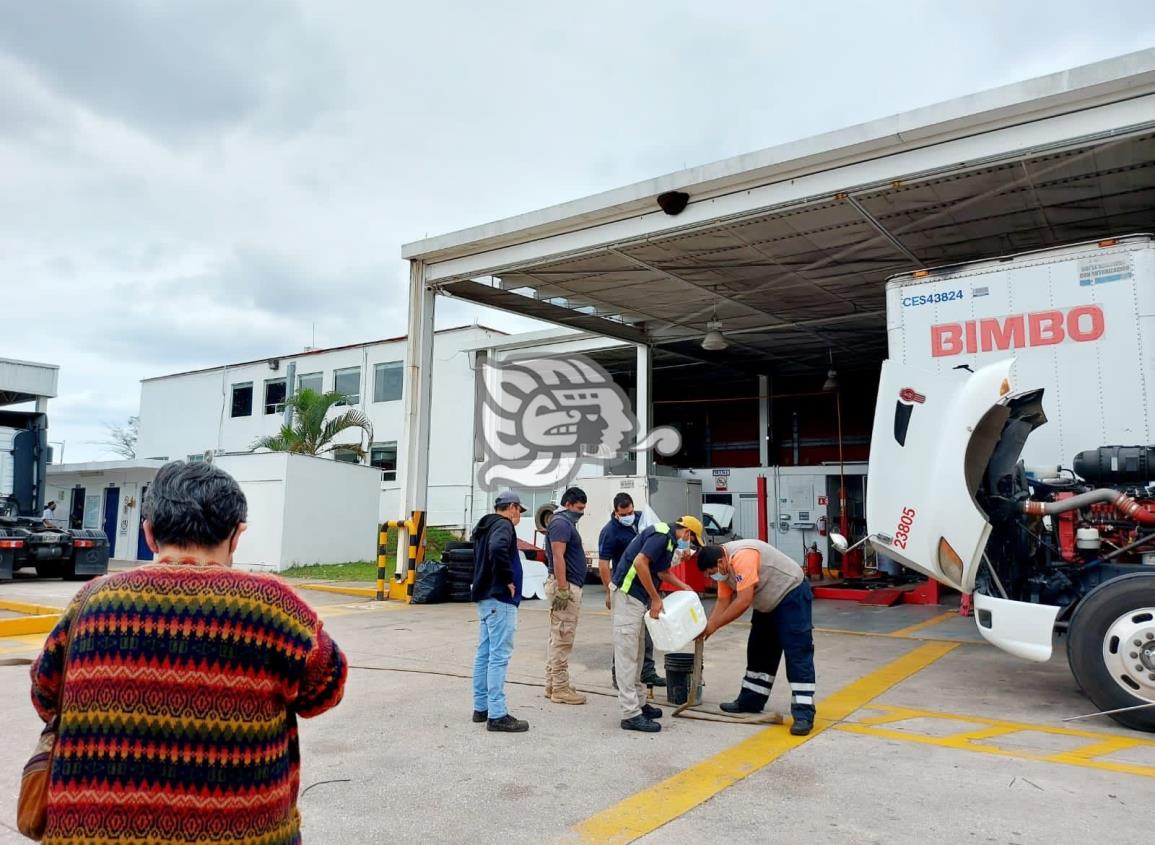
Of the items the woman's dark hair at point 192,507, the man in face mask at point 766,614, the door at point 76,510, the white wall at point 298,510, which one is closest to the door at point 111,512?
the door at point 76,510

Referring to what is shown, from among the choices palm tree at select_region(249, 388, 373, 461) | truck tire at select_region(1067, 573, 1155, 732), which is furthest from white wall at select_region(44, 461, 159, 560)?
truck tire at select_region(1067, 573, 1155, 732)

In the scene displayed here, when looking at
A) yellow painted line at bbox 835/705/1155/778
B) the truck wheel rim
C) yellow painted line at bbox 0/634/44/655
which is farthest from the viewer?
yellow painted line at bbox 0/634/44/655

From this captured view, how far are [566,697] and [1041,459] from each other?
4600 mm

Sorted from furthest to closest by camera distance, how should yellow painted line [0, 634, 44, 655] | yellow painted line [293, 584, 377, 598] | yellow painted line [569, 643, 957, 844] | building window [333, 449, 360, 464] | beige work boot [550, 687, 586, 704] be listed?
building window [333, 449, 360, 464] → yellow painted line [293, 584, 377, 598] → yellow painted line [0, 634, 44, 655] → beige work boot [550, 687, 586, 704] → yellow painted line [569, 643, 957, 844]

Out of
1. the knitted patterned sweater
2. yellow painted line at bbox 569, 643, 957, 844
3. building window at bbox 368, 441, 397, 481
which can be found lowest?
yellow painted line at bbox 569, 643, 957, 844

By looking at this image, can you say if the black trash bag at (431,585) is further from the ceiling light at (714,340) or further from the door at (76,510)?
the door at (76,510)

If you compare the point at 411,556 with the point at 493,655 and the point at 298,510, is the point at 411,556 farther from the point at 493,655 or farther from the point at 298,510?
the point at 493,655

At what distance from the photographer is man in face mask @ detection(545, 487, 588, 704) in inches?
255

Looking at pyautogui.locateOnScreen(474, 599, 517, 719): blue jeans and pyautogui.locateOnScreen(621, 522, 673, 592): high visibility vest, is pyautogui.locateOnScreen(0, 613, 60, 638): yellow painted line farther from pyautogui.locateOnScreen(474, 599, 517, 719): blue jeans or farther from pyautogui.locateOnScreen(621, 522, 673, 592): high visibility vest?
pyautogui.locateOnScreen(621, 522, 673, 592): high visibility vest

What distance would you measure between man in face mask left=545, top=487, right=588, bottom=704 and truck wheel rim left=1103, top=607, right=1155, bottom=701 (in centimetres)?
369

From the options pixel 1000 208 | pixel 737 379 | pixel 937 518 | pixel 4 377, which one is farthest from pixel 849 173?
pixel 4 377

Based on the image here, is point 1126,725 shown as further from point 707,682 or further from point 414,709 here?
point 414,709

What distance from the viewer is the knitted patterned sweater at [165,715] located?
189cm

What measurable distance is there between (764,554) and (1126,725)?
105 inches
